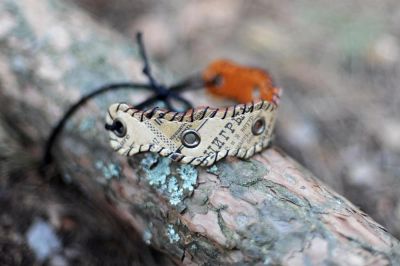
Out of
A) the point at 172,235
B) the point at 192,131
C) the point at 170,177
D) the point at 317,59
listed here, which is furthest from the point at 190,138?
the point at 317,59

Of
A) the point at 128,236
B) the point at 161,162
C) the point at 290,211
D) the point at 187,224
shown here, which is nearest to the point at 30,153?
the point at 128,236

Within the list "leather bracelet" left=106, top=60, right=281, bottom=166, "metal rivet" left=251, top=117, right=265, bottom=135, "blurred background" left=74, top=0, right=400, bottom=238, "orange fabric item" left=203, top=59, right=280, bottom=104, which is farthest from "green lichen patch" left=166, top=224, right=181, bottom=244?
"blurred background" left=74, top=0, right=400, bottom=238

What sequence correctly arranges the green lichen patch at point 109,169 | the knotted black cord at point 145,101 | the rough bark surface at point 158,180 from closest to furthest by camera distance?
1. the rough bark surface at point 158,180
2. the green lichen patch at point 109,169
3. the knotted black cord at point 145,101

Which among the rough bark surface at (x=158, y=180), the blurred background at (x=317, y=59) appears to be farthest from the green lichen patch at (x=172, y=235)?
the blurred background at (x=317, y=59)

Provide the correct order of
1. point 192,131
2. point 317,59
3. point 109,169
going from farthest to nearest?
1. point 317,59
2. point 109,169
3. point 192,131

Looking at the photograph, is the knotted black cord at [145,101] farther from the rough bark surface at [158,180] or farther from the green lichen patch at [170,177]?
the green lichen patch at [170,177]

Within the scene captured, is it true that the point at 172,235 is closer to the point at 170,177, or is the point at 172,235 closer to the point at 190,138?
the point at 170,177

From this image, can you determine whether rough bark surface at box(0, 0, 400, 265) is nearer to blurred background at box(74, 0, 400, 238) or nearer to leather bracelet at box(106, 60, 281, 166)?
leather bracelet at box(106, 60, 281, 166)
